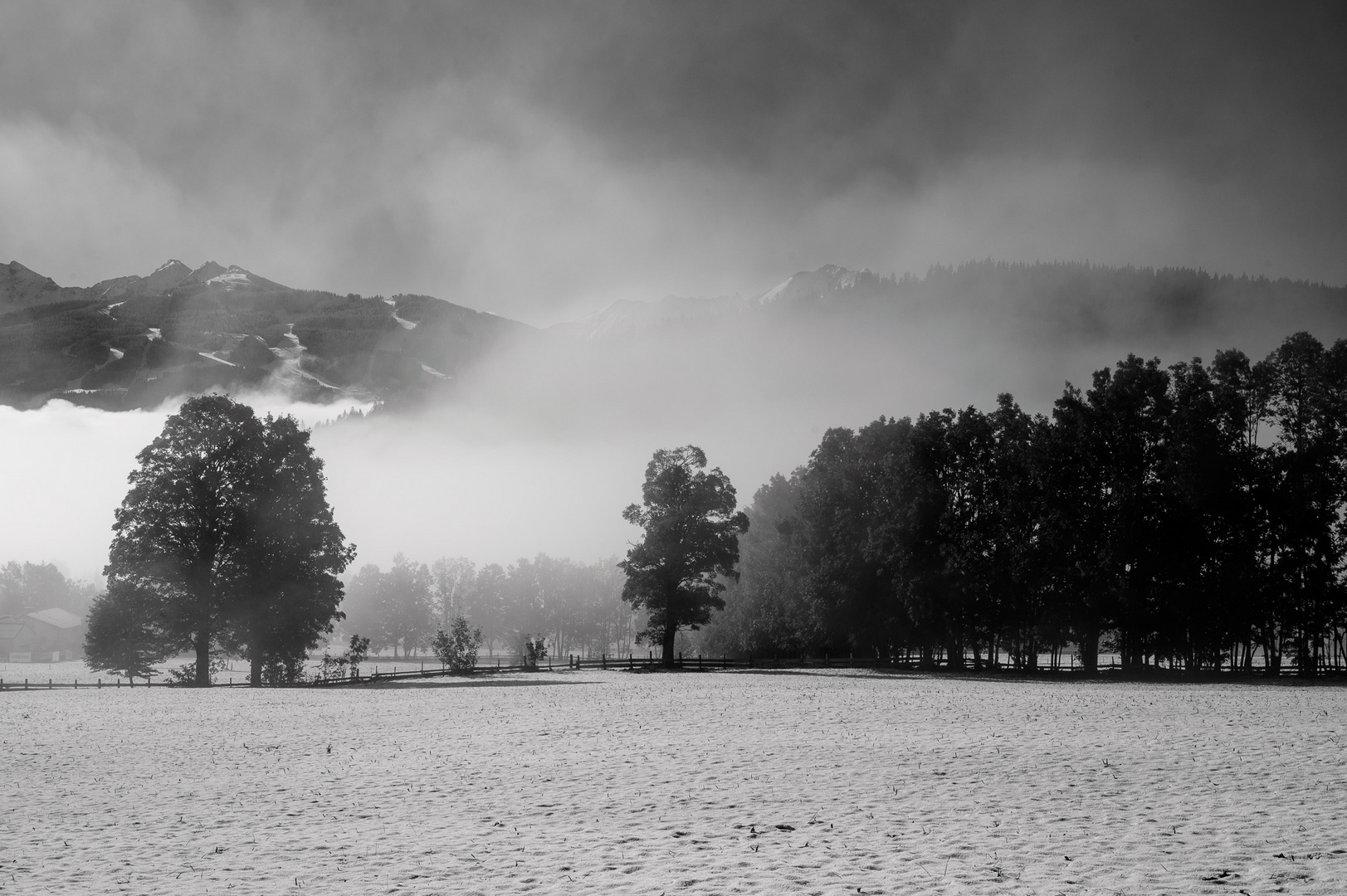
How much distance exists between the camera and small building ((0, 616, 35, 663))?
127 metres

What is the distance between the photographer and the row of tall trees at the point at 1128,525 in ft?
180

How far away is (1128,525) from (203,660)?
176 ft

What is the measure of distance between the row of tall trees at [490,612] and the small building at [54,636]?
43.8 metres

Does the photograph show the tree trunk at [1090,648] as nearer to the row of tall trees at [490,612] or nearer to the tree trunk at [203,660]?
the tree trunk at [203,660]

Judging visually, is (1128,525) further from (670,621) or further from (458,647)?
(458,647)

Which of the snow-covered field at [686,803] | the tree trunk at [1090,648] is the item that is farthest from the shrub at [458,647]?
the tree trunk at [1090,648]

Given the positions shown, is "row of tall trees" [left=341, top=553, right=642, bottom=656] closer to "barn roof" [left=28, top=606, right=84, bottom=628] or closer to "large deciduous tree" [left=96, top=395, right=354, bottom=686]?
"barn roof" [left=28, top=606, right=84, bottom=628]

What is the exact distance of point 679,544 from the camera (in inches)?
2781

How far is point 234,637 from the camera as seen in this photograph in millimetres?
50562

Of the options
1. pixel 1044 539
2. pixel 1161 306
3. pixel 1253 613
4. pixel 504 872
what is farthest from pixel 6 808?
pixel 1161 306

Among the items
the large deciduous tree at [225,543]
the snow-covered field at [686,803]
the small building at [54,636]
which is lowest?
the small building at [54,636]

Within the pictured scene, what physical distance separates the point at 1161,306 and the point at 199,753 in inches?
7007

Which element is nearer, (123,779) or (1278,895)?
(1278,895)

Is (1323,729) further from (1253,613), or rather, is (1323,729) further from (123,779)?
(1253,613)
